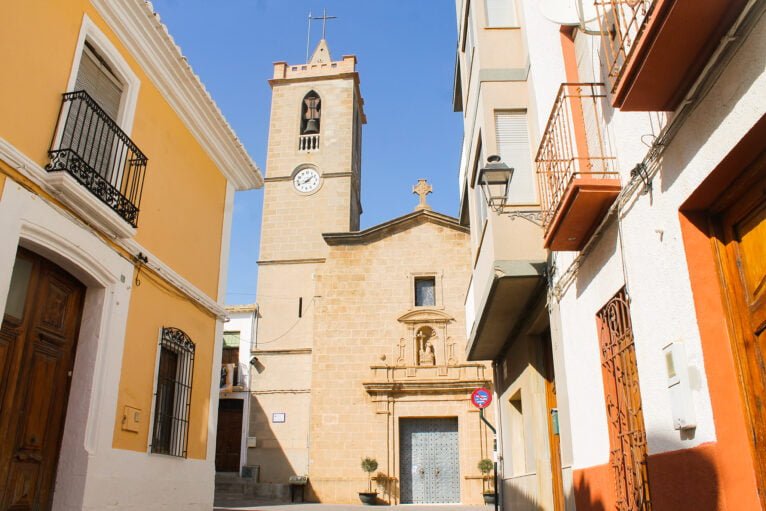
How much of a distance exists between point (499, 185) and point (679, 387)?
3462 mm

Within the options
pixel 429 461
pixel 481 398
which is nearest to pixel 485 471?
pixel 429 461

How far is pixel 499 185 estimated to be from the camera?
667 centimetres

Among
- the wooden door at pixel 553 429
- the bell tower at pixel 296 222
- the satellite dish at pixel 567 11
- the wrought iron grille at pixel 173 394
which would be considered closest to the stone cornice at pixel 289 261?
the bell tower at pixel 296 222

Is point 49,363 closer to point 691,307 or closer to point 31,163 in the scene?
point 31,163

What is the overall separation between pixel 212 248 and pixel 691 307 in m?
7.00

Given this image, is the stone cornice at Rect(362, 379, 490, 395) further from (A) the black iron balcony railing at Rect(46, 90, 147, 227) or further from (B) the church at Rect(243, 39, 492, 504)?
(A) the black iron balcony railing at Rect(46, 90, 147, 227)

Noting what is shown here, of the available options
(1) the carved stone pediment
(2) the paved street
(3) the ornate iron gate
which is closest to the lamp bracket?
(2) the paved street

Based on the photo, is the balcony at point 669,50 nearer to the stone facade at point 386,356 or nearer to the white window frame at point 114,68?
the white window frame at point 114,68

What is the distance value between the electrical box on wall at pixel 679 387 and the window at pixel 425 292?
59.3 feet

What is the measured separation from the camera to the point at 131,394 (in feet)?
22.4

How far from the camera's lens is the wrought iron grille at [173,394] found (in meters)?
7.46

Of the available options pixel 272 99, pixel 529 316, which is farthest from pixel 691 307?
pixel 272 99

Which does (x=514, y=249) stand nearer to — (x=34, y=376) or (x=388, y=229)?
(x=34, y=376)

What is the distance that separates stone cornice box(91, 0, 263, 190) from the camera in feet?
23.1
